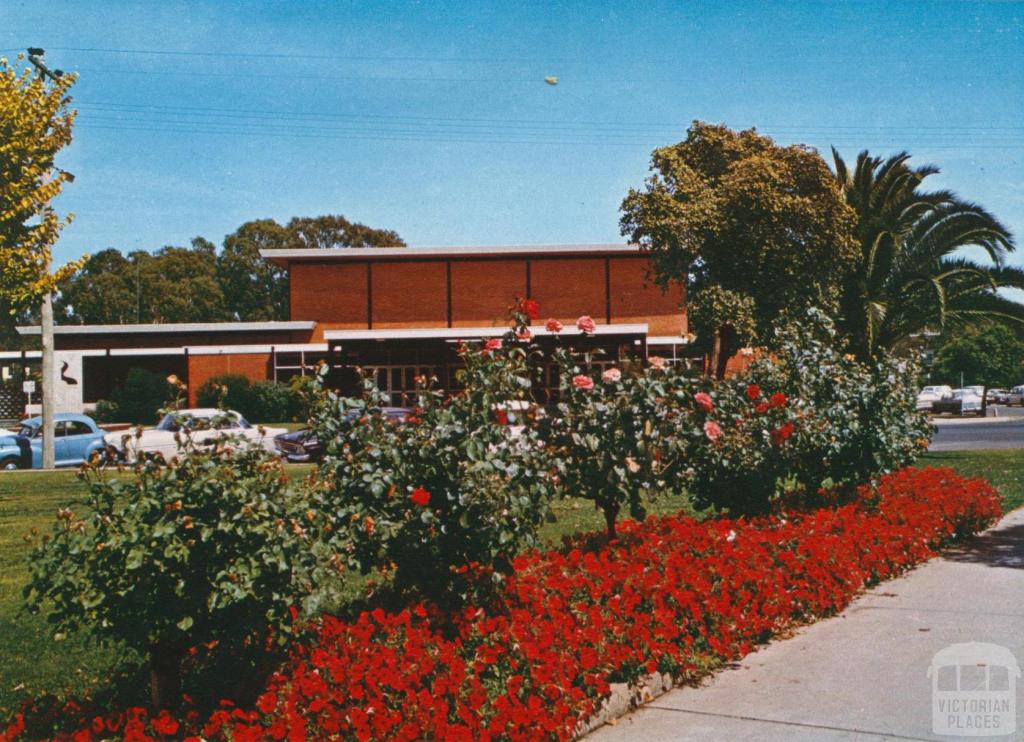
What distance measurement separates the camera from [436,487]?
213 inches

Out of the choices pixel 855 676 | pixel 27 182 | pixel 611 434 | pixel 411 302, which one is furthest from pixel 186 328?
pixel 855 676

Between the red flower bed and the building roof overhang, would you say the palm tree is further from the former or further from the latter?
the building roof overhang

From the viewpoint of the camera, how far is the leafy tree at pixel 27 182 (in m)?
13.9

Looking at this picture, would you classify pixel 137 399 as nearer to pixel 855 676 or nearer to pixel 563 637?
pixel 563 637

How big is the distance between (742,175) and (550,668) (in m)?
23.6

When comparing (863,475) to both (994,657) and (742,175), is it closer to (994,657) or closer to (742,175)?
(994,657)

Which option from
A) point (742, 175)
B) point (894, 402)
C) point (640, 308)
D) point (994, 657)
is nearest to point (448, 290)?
point (640, 308)

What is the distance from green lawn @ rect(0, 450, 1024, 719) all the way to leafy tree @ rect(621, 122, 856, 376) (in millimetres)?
6797

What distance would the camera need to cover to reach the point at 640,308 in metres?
49.7

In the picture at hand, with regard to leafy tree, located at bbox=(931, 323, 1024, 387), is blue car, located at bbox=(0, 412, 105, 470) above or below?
below

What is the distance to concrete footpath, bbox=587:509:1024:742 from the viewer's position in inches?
191

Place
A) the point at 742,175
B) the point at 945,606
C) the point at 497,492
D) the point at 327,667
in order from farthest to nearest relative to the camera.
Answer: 1. the point at 742,175
2. the point at 945,606
3. the point at 497,492
4. the point at 327,667

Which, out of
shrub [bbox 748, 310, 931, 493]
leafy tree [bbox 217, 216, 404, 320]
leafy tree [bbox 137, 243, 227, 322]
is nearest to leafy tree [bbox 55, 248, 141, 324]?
leafy tree [bbox 137, 243, 227, 322]

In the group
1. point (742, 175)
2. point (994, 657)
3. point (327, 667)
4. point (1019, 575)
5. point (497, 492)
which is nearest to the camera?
point (327, 667)
